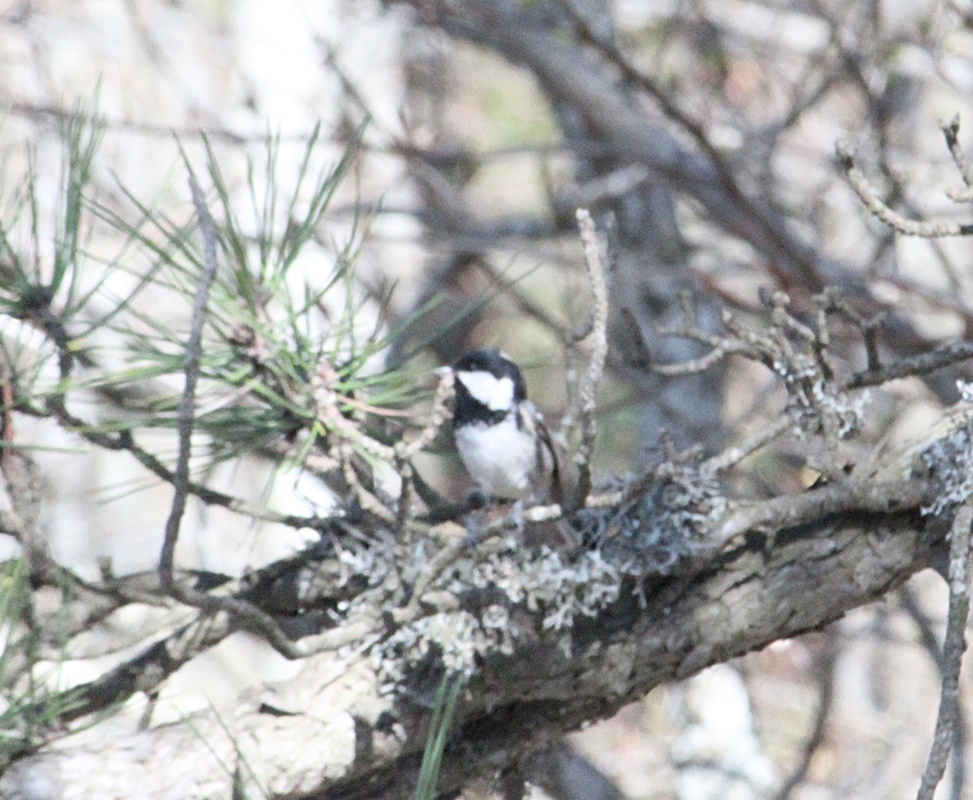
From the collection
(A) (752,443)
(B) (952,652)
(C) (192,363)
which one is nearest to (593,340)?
(A) (752,443)

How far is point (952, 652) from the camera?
1.73 meters

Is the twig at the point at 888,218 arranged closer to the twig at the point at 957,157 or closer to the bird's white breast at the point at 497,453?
the twig at the point at 957,157

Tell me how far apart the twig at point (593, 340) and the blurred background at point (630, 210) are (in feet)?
0.87

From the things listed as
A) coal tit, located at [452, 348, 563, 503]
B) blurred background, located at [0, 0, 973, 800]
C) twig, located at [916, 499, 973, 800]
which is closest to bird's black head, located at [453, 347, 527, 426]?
coal tit, located at [452, 348, 563, 503]

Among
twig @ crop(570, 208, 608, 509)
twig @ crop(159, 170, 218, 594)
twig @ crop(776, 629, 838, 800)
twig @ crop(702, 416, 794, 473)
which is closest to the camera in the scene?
twig @ crop(159, 170, 218, 594)

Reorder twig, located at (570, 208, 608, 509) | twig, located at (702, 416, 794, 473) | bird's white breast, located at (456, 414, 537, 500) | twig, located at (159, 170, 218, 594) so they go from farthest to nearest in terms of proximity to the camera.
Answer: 1. bird's white breast, located at (456, 414, 537, 500)
2. twig, located at (702, 416, 794, 473)
3. twig, located at (570, 208, 608, 509)
4. twig, located at (159, 170, 218, 594)

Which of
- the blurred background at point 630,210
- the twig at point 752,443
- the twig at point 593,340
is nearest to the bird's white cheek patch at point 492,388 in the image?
the blurred background at point 630,210

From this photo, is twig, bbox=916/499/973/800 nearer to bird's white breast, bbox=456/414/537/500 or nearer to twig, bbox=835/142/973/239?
twig, bbox=835/142/973/239

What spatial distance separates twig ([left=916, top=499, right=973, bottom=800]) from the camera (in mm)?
1573

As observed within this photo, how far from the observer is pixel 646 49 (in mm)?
6836

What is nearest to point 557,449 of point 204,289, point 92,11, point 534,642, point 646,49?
point 534,642

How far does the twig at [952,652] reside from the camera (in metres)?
1.57

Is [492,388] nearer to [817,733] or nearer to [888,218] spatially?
[888,218]

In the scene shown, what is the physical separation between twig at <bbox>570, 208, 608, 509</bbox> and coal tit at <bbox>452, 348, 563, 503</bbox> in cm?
113
